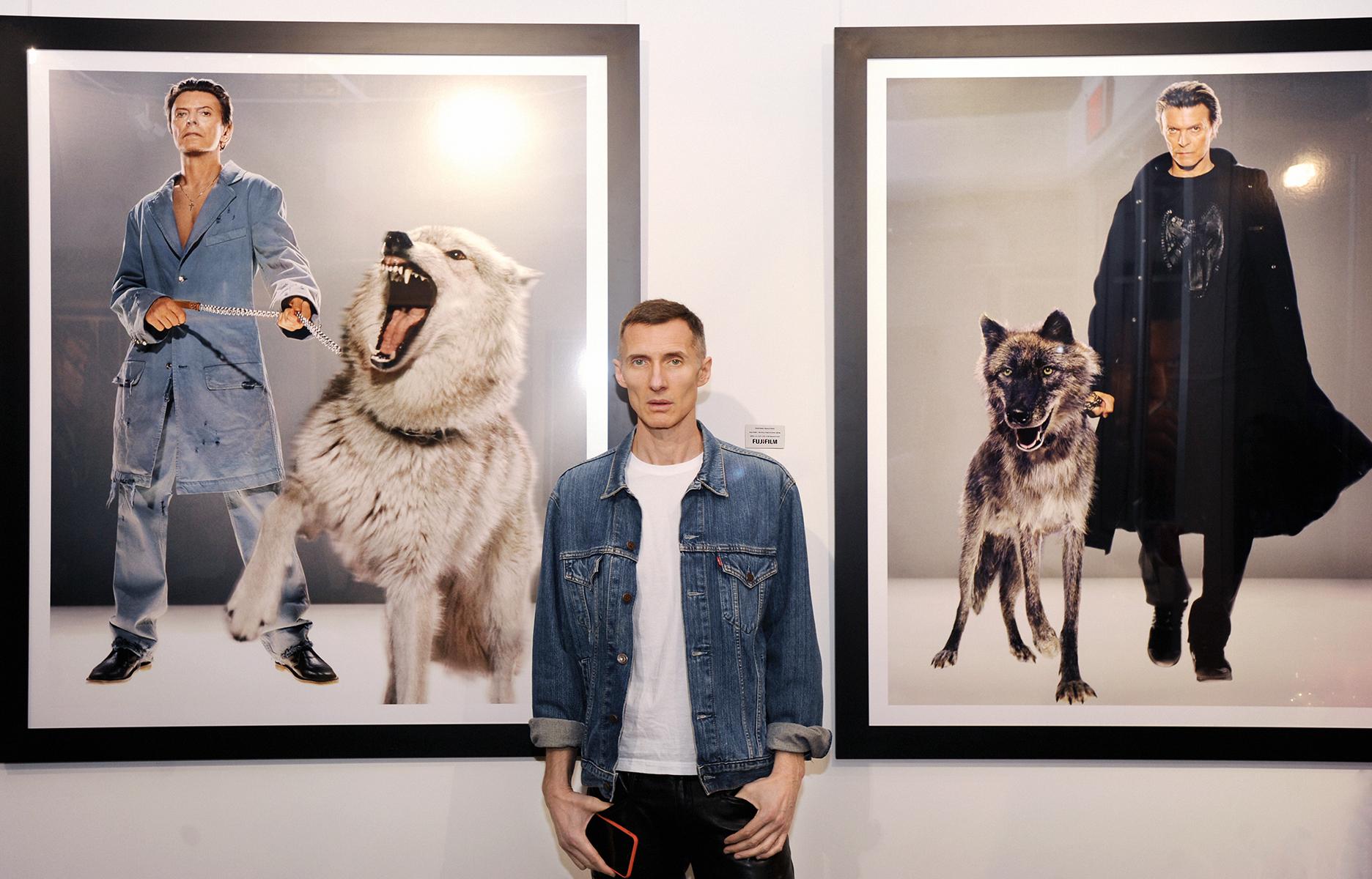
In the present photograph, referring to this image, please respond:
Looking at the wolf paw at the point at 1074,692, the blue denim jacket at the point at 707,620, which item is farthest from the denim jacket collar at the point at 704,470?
the wolf paw at the point at 1074,692

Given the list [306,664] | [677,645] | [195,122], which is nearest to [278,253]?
[195,122]

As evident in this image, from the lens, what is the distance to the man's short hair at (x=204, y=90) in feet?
6.36

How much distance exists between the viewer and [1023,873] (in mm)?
1954

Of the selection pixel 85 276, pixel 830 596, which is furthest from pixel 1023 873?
pixel 85 276

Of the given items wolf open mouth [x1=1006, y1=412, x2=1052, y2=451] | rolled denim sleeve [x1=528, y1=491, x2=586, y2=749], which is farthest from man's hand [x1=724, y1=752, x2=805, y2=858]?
wolf open mouth [x1=1006, y1=412, x2=1052, y2=451]

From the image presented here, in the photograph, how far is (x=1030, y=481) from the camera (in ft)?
6.33

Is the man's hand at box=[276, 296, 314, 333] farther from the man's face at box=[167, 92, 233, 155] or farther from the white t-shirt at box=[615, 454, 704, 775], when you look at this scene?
the white t-shirt at box=[615, 454, 704, 775]

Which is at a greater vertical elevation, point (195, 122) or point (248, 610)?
point (195, 122)

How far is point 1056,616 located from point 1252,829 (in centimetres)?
70

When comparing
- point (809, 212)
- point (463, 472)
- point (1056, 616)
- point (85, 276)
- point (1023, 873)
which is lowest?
point (1023, 873)

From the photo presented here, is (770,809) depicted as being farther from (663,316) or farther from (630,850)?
(663,316)

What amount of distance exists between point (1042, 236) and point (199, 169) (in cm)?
200

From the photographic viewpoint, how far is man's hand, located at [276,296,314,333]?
1.92 meters

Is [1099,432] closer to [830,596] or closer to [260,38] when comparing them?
[830,596]
